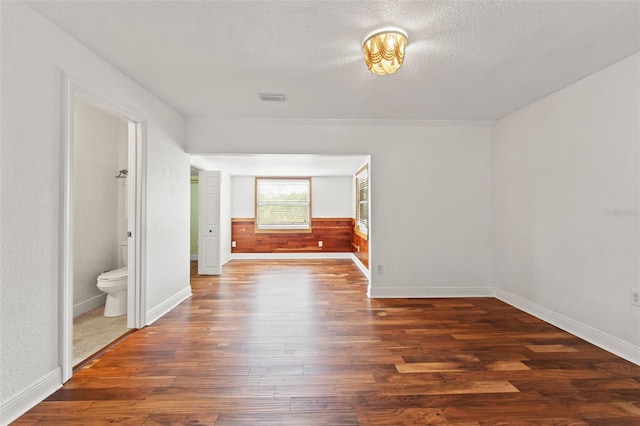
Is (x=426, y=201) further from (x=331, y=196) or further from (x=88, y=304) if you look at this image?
(x=88, y=304)

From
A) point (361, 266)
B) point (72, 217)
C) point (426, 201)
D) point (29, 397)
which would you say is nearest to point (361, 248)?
point (361, 266)

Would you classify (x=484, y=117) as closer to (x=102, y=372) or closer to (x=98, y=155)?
(x=102, y=372)

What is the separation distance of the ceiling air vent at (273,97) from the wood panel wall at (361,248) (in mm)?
2882

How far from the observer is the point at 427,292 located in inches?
151

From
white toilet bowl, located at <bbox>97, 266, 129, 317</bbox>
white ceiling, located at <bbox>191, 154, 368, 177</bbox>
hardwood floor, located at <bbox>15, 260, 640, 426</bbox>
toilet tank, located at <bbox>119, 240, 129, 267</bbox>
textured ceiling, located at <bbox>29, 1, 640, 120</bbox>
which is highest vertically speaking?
textured ceiling, located at <bbox>29, 1, 640, 120</bbox>

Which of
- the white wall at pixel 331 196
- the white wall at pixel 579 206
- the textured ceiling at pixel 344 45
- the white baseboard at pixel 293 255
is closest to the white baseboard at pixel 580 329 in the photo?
the white wall at pixel 579 206

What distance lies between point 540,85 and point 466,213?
66.9 inches

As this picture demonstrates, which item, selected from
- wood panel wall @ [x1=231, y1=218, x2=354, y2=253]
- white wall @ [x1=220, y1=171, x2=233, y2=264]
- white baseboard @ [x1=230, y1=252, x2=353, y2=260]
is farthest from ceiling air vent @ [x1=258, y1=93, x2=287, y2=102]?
white baseboard @ [x1=230, y1=252, x2=353, y2=260]

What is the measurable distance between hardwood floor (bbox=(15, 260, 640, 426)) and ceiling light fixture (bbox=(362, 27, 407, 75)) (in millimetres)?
2219

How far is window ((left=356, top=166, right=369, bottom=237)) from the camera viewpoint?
554 centimetres

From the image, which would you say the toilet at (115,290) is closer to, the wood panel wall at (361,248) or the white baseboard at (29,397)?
the white baseboard at (29,397)

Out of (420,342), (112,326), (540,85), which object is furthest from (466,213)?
(112,326)

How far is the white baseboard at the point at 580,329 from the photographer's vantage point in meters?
2.21

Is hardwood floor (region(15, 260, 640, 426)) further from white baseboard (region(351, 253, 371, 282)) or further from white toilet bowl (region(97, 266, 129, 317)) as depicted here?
white baseboard (region(351, 253, 371, 282))
